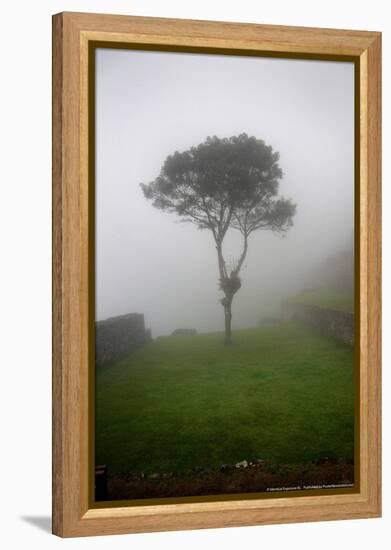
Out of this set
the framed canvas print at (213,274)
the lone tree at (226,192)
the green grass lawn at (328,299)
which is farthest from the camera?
the green grass lawn at (328,299)

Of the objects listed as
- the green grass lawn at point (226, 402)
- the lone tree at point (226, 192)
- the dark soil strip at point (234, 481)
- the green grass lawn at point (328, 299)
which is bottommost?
the dark soil strip at point (234, 481)

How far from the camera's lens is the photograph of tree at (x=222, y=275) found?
5.29 m

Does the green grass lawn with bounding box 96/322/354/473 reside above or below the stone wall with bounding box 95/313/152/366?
below

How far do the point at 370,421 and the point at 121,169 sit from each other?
2.32 meters

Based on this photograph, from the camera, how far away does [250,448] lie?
5.40 metres

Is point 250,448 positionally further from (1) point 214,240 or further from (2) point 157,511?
(1) point 214,240

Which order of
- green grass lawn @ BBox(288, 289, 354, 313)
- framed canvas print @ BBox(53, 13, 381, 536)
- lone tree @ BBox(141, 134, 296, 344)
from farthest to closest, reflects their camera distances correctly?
green grass lawn @ BBox(288, 289, 354, 313) < lone tree @ BBox(141, 134, 296, 344) < framed canvas print @ BBox(53, 13, 381, 536)

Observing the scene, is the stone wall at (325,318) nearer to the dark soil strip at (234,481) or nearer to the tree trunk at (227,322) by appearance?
the tree trunk at (227,322)

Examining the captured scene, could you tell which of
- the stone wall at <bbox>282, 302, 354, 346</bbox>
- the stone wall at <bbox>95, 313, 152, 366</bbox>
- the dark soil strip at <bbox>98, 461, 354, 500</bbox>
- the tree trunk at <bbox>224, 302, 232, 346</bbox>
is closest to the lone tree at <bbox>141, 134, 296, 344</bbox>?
the tree trunk at <bbox>224, 302, 232, 346</bbox>

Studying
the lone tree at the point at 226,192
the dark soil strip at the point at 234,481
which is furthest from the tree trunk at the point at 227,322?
the dark soil strip at the point at 234,481

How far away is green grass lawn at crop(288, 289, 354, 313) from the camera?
18.2 feet

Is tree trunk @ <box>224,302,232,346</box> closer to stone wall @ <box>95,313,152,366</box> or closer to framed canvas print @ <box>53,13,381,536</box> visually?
framed canvas print @ <box>53,13,381,536</box>

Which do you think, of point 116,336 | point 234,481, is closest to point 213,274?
point 116,336

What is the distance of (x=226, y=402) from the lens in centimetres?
540
